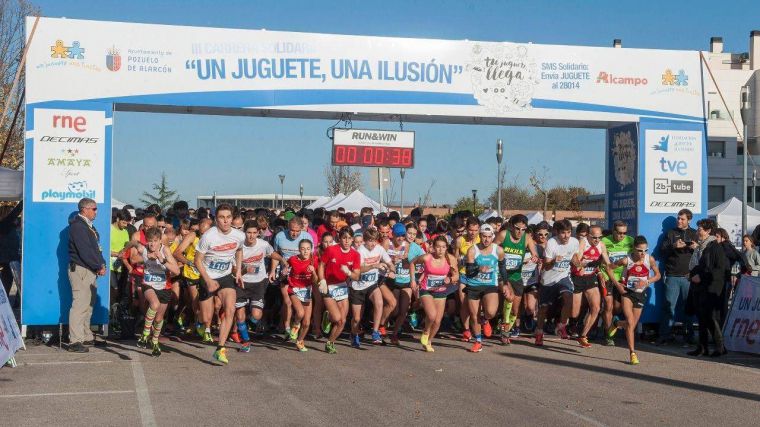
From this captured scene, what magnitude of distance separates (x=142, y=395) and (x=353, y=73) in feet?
22.6

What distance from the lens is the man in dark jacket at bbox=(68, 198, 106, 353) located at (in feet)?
41.2

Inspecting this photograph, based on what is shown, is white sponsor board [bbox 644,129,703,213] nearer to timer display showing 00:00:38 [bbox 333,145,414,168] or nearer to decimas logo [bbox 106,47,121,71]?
timer display showing 00:00:38 [bbox 333,145,414,168]

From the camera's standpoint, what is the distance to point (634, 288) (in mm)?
12664

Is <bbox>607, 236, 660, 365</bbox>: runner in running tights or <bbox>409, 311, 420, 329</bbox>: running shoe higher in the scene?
<bbox>607, 236, 660, 365</bbox>: runner in running tights

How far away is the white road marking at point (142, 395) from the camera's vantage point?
7.96 metres

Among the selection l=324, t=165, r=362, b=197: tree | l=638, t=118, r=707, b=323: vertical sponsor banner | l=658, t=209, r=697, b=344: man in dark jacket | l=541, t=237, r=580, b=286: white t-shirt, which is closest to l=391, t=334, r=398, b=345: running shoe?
l=541, t=237, r=580, b=286: white t-shirt

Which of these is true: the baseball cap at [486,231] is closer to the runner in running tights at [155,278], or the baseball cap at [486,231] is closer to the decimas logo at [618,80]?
the decimas logo at [618,80]

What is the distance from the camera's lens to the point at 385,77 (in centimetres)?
1451

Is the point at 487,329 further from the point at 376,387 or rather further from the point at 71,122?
the point at 71,122

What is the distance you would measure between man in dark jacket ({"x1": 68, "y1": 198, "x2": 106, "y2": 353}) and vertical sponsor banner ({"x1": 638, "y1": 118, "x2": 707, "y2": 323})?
889 cm

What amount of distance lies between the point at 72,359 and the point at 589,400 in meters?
6.69

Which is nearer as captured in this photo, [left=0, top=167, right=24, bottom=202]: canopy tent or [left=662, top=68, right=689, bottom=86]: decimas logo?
[left=0, top=167, right=24, bottom=202]: canopy tent

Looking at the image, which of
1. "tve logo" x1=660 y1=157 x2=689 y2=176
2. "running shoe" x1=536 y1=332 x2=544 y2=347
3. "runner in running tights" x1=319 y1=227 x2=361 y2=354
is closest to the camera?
"runner in running tights" x1=319 y1=227 x2=361 y2=354

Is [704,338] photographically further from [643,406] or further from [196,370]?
[196,370]
